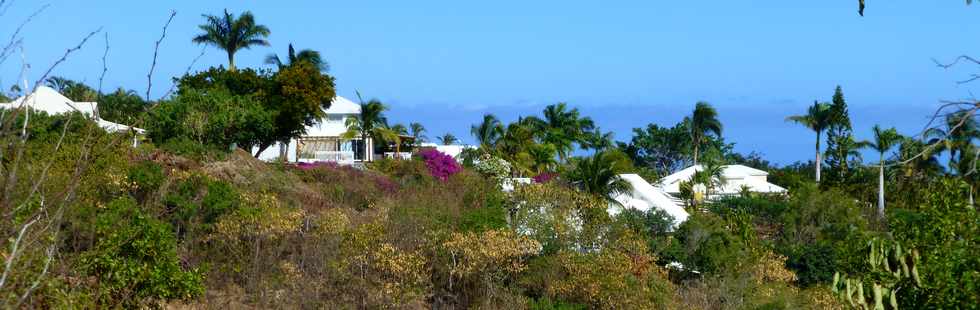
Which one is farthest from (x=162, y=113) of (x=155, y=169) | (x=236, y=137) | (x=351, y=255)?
(x=351, y=255)

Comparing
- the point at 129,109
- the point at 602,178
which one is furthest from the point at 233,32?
the point at 129,109

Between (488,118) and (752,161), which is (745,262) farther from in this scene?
(752,161)

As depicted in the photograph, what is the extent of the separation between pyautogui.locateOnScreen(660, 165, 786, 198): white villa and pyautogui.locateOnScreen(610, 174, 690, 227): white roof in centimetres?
1014

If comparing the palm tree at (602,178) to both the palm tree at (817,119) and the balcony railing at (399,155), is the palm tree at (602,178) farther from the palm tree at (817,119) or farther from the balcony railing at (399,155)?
the palm tree at (817,119)

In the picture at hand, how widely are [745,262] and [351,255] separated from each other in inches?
401

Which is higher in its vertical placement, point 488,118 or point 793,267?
point 488,118

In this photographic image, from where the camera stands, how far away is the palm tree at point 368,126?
164ft

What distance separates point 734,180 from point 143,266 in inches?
1426

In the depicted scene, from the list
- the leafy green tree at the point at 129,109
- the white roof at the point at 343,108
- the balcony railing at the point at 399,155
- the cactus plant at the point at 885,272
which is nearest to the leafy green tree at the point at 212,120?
the balcony railing at the point at 399,155

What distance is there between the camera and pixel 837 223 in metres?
37.2

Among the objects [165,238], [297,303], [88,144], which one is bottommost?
[297,303]

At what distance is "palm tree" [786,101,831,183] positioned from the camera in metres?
59.6

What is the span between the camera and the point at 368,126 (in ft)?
165

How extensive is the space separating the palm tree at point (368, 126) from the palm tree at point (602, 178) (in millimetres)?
12811
